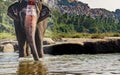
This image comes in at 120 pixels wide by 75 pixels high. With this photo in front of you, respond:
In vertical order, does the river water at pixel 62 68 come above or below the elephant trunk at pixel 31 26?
below

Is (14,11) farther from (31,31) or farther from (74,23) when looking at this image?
(74,23)

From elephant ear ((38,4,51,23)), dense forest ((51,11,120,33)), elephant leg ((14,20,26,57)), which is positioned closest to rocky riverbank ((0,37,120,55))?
elephant leg ((14,20,26,57))

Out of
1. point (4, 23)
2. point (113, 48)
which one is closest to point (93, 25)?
point (4, 23)

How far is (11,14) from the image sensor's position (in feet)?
63.1

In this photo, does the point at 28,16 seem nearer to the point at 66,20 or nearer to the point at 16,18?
the point at 16,18

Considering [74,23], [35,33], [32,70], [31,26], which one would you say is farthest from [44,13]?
[74,23]

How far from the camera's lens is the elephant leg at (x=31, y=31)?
651 inches

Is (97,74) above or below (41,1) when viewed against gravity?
below

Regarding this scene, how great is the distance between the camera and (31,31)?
16.8m

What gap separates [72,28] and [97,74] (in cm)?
13428

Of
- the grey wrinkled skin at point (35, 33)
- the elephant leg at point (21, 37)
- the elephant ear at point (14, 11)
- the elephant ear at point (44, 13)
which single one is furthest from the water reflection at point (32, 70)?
the elephant leg at point (21, 37)

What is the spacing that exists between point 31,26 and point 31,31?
0.30 meters

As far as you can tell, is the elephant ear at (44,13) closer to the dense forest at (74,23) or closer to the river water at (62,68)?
the river water at (62,68)

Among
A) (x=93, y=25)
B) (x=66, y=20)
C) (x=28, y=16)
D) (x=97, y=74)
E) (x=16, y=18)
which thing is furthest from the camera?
(x=93, y=25)
